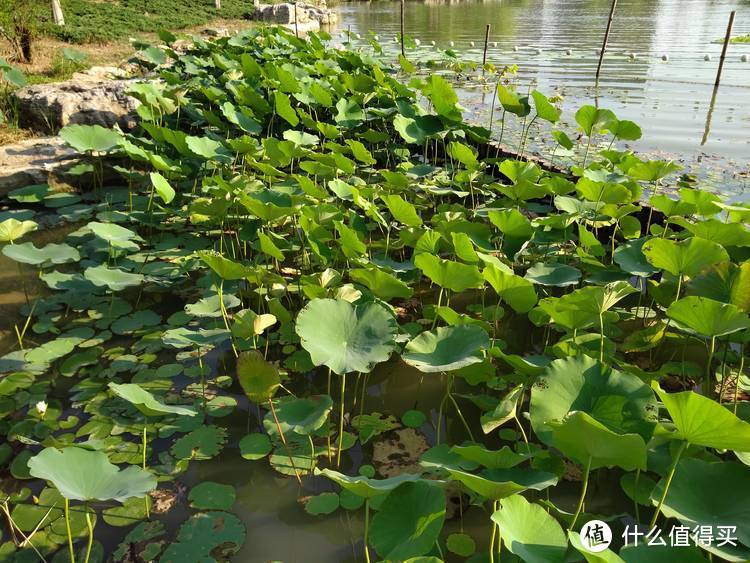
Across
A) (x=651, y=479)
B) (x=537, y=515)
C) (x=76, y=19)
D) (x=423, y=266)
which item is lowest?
(x=651, y=479)

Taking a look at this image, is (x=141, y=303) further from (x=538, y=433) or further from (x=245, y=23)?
(x=245, y=23)

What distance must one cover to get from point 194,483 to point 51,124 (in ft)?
12.5

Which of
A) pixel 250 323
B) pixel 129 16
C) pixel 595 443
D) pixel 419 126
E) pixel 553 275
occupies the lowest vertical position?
pixel 250 323

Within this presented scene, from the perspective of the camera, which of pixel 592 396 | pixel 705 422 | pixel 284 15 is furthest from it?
pixel 284 15

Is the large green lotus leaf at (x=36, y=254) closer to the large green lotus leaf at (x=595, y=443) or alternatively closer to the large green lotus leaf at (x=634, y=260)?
the large green lotus leaf at (x=595, y=443)

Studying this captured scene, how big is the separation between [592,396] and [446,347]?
0.46 metres

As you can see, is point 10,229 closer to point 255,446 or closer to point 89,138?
point 89,138

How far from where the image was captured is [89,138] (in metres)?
3.01

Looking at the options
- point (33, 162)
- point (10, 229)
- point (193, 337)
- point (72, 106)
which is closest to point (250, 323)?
point (193, 337)

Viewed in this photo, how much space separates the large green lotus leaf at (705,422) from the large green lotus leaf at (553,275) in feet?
3.15

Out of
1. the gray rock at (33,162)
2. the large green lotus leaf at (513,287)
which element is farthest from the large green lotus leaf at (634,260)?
the gray rock at (33,162)

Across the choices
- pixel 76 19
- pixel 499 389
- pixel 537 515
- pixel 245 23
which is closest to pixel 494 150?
pixel 499 389

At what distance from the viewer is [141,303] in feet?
8.97

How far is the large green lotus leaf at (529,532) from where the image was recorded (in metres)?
1.06
